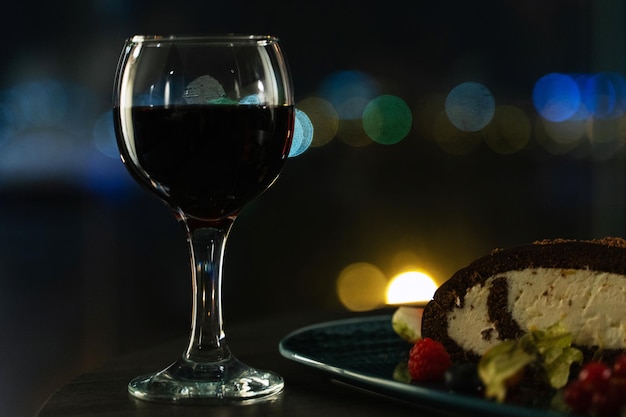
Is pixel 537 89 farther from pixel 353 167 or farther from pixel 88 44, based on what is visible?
pixel 88 44

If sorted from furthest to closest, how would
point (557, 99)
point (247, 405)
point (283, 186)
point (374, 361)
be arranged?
1. point (557, 99)
2. point (283, 186)
3. point (374, 361)
4. point (247, 405)

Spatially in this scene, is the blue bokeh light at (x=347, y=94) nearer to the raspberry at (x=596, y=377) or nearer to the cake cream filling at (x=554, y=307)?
the cake cream filling at (x=554, y=307)

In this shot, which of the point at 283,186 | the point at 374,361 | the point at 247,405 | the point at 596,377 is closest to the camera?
the point at 596,377

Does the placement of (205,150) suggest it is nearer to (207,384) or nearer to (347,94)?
(207,384)

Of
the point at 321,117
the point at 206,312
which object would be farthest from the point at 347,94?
the point at 206,312

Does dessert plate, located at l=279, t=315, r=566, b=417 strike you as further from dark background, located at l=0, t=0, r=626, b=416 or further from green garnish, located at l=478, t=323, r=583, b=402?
dark background, located at l=0, t=0, r=626, b=416

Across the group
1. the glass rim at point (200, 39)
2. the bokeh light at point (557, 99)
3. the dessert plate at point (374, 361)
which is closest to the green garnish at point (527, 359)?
the dessert plate at point (374, 361)

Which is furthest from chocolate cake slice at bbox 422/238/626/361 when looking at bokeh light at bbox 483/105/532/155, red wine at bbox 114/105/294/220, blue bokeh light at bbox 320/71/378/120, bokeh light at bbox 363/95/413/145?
blue bokeh light at bbox 320/71/378/120
